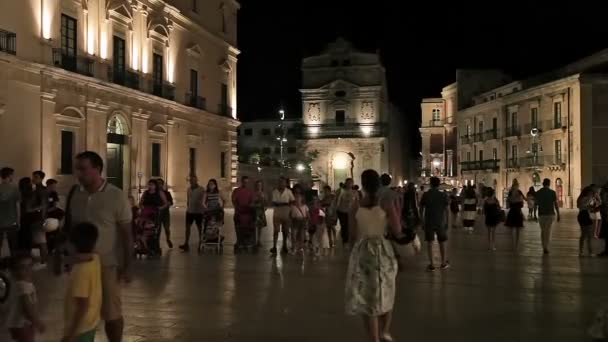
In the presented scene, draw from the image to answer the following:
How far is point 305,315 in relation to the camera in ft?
26.6

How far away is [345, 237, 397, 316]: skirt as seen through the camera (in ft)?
20.3

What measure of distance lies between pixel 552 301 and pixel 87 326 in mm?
6389

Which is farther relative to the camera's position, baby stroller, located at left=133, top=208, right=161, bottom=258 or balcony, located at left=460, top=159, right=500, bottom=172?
balcony, located at left=460, top=159, right=500, bottom=172

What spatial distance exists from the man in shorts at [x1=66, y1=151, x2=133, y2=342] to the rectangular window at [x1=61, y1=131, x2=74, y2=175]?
74.9 ft

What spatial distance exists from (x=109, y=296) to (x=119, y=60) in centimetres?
2749

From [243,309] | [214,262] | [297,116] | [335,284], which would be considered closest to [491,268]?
[335,284]

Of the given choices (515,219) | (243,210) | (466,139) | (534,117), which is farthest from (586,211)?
(466,139)

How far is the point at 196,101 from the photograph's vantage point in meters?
39.3

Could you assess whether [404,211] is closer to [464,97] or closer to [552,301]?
[552,301]

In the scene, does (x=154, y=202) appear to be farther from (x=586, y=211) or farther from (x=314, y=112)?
(x=314, y=112)

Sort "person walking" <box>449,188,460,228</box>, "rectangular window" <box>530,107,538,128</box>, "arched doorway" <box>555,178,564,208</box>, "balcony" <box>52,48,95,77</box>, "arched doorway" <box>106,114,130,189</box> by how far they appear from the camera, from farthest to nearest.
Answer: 1. "rectangular window" <box>530,107,538,128</box>
2. "arched doorway" <box>555,178,564,208</box>
3. "arched doorway" <box>106,114,130,189</box>
4. "person walking" <box>449,188,460,228</box>
5. "balcony" <box>52,48,95,77</box>

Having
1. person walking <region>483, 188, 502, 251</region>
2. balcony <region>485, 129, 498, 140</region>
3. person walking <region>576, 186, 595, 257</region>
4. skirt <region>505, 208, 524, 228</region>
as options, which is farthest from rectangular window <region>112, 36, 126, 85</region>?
balcony <region>485, 129, 498, 140</region>

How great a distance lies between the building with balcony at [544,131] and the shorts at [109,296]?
1788 inches

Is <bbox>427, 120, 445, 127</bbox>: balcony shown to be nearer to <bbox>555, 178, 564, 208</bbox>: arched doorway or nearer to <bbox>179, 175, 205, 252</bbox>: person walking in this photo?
<bbox>555, 178, 564, 208</bbox>: arched doorway
